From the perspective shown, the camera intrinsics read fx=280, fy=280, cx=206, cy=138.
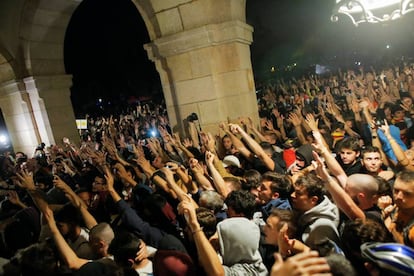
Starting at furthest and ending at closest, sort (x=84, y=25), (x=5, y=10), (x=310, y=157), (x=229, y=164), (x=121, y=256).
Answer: (x=84, y=25) → (x=5, y=10) → (x=229, y=164) → (x=310, y=157) → (x=121, y=256)

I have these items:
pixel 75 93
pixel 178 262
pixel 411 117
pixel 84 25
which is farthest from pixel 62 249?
pixel 75 93

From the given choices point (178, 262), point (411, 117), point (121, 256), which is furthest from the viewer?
point (411, 117)

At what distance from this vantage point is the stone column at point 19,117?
8039mm

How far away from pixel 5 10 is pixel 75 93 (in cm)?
1560

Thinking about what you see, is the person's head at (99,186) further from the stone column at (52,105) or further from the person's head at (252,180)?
the stone column at (52,105)

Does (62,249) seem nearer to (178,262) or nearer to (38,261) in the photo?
(38,261)

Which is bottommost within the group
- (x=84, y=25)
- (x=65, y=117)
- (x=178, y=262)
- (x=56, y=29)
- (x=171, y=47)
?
(x=178, y=262)

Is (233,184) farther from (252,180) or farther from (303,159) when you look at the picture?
(303,159)

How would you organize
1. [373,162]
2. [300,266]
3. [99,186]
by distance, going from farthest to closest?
[99,186] → [373,162] → [300,266]

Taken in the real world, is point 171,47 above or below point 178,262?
above

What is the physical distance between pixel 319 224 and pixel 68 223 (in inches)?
95.0

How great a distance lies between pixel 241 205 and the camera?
99.9 inches

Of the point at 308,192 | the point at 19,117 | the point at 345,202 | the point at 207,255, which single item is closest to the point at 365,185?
the point at 345,202

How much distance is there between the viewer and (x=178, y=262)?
1.99 m
